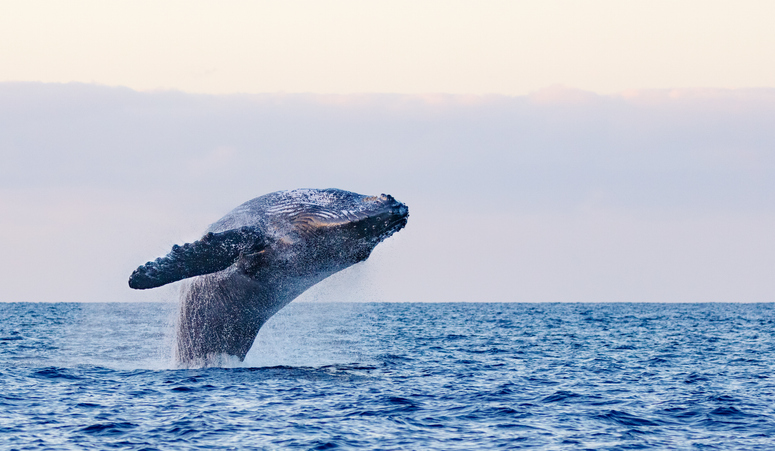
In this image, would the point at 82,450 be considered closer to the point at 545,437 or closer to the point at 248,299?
the point at 248,299

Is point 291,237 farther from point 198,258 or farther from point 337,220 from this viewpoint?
point 198,258

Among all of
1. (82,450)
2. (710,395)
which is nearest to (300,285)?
(82,450)

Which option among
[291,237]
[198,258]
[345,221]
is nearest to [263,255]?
[291,237]

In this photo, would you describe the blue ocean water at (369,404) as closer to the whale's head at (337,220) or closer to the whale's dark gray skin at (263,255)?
the whale's dark gray skin at (263,255)

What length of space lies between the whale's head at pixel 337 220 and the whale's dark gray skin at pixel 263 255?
1 centimetres

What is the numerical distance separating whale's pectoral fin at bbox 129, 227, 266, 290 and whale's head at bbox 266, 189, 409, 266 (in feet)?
1.89

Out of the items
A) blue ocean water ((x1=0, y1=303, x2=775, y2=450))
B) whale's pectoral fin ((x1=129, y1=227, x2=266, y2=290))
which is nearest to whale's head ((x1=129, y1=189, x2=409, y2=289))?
whale's pectoral fin ((x1=129, y1=227, x2=266, y2=290))

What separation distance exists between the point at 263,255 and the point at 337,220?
4.69 feet

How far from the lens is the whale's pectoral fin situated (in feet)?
39.2

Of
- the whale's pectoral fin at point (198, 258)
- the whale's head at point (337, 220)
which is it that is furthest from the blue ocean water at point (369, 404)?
the whale's head at point (337, 220)

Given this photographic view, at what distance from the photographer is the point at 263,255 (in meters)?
13.5

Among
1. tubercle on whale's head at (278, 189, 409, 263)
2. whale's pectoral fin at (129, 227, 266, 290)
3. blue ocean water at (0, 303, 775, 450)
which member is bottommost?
blue ocean water at (0, 303, 775, 450)

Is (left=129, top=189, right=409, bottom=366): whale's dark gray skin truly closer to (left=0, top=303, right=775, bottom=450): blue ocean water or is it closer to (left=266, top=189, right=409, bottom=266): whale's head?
(left=266, top=189, right=409, bottom=266): whale's head

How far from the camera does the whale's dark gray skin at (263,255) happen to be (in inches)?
490
